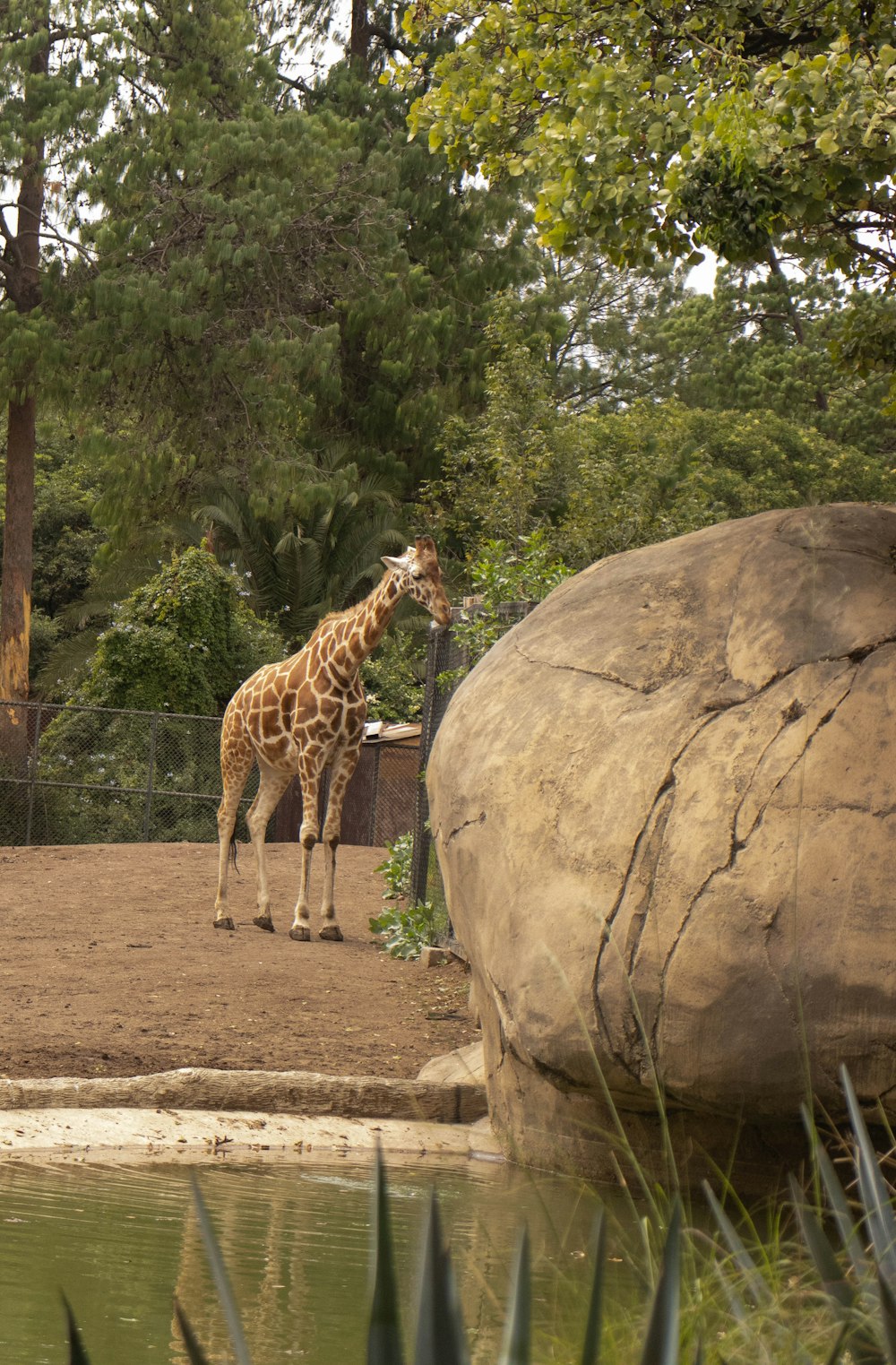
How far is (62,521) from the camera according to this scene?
1325 inches

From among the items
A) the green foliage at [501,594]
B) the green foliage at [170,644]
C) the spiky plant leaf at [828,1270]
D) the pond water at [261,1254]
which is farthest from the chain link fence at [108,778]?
the spiky plant leaf at [828,1270]

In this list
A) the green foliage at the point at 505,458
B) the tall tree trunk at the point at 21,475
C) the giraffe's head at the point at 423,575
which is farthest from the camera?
the green foliage at the point at 505,458

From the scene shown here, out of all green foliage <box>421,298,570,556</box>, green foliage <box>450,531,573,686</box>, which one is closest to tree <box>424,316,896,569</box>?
green foliage <box>421,298,570,556</box>

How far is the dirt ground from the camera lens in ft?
24.6

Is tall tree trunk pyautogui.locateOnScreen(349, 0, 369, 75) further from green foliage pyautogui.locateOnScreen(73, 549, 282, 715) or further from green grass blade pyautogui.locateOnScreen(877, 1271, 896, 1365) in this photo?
green grass blade pyautogui.locateOnScreen(877, 1271, 896, 1365)

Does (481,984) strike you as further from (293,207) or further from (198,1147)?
(293,207)

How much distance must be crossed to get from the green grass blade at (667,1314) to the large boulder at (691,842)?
314 cm

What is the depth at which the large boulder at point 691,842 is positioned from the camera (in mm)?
4945

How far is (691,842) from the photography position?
5.21m

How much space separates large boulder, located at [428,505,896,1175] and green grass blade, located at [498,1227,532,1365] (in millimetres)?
3163

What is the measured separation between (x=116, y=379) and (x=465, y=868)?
18079mm

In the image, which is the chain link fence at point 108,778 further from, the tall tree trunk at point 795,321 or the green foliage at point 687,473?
the tall tree trunk at point 795,321

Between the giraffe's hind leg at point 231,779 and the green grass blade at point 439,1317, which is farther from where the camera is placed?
the giraffe's hind leg at point 231,779

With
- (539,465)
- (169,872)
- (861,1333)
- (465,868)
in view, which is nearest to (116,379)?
(539,465)
